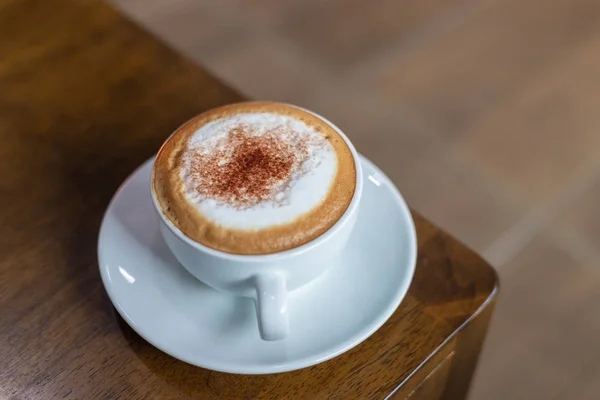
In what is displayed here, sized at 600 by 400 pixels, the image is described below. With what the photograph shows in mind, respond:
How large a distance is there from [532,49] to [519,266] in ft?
2.11

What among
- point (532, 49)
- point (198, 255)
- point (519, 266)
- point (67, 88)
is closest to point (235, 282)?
point (198, 255)

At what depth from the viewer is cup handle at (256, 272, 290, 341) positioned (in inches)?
19.2

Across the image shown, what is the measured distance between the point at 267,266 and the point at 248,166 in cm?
9

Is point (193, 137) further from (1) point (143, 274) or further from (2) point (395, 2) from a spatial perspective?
(2) point (395, 2)

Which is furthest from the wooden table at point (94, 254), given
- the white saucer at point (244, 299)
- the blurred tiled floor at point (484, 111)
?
the blurred tiled floor at point (484, 111)

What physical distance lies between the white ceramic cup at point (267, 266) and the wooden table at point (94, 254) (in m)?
0.09

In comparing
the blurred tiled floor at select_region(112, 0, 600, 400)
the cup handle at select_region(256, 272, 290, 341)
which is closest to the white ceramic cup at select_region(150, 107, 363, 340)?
the cup handle at select_region(256, 272, 290, 341)

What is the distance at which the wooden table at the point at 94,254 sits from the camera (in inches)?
21.8

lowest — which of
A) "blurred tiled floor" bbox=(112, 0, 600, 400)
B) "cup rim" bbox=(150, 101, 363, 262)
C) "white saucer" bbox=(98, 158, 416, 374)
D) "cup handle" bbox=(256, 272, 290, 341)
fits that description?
"blurred tiled floor" bbox=(112, 0, 600, 400)

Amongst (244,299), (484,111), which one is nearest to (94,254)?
(244,299)

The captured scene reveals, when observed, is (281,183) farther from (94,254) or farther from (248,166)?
(94,254)

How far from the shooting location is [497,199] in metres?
1.29

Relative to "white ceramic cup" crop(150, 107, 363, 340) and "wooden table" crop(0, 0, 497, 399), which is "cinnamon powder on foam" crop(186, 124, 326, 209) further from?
"wooden table" crop(0, 0, 497, 399)

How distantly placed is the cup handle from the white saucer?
0.04m
